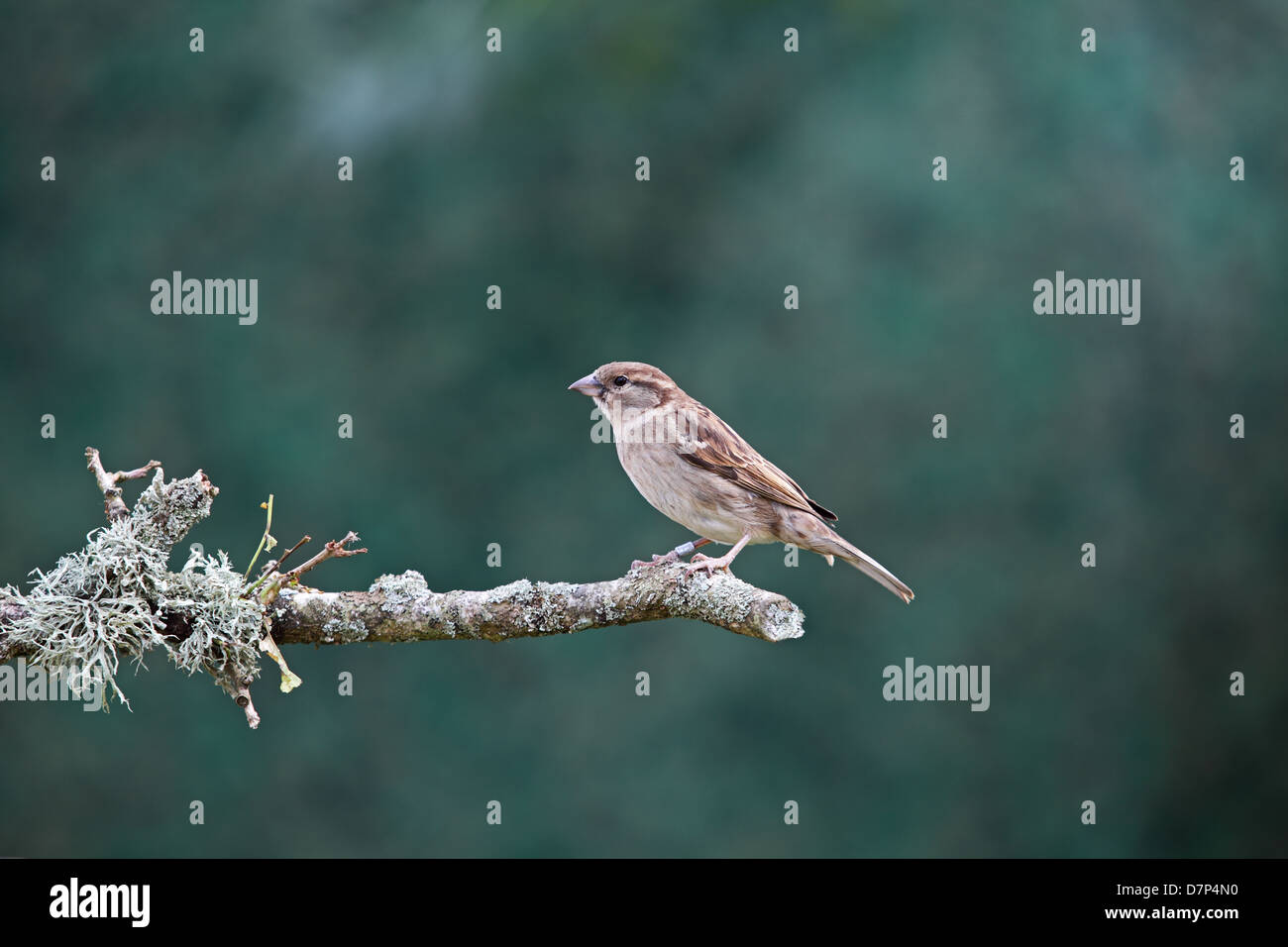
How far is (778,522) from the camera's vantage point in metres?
3.23

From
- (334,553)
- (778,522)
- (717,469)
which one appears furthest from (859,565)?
(334,553)

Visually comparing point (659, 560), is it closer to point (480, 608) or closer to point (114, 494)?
point (480, 608)

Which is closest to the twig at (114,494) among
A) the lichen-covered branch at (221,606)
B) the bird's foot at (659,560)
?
the lichen-covered branch at (221,606)

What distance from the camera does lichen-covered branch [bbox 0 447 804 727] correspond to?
8.10 feet

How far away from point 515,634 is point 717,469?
0.88 meters

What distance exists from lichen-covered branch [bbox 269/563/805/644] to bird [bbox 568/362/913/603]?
1.87ft

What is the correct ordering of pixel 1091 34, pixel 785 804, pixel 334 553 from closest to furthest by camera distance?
pixel 334 553, pixel 785 804, pixel 1091 34

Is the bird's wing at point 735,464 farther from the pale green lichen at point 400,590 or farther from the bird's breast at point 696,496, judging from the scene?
the pale green lichen at point 400,590

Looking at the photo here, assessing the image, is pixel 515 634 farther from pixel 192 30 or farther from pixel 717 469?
pixel 192 30

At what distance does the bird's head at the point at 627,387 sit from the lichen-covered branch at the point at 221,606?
885mm

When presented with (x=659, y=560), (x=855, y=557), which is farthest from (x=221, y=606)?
(x=855, y=557)

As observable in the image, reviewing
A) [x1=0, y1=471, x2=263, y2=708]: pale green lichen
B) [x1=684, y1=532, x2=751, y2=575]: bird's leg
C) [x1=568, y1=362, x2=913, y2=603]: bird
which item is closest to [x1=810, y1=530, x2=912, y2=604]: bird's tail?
[x1=568, y1=362, x2=913, y2=603]: bird

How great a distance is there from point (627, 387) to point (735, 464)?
1.30 ft

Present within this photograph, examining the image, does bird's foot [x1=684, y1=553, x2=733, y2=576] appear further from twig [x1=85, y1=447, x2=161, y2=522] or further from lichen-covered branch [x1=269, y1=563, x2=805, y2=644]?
twig [x1=85, y1=447, x2=161, y2=522]
